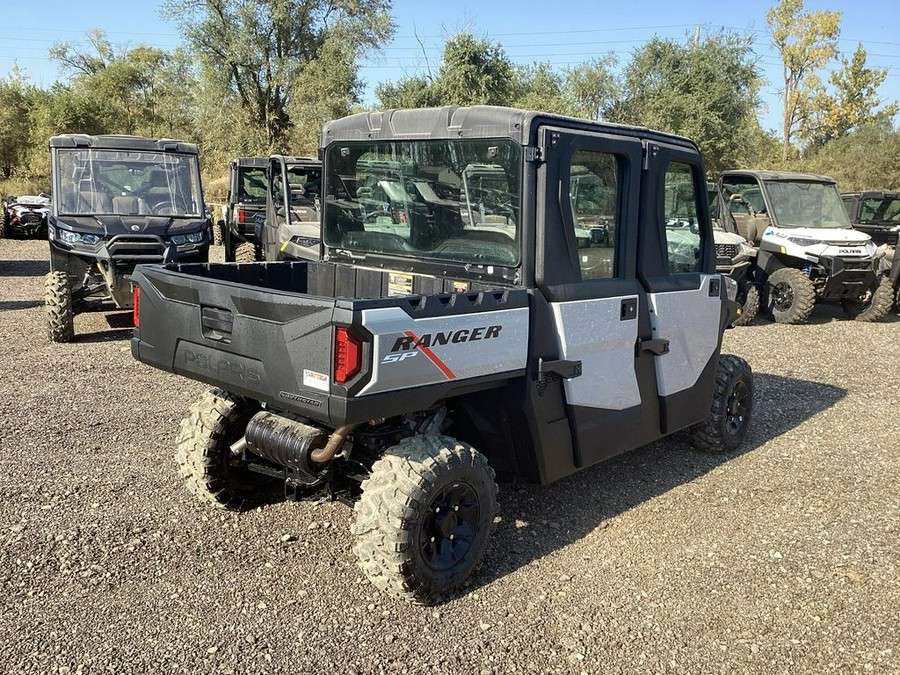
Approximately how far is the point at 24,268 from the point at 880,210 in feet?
53.7

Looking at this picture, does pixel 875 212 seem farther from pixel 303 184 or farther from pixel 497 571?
pixel 497 571

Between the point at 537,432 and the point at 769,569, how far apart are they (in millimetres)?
1381

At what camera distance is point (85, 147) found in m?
9.48

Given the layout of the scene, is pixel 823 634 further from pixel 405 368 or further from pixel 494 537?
pixel 405 368

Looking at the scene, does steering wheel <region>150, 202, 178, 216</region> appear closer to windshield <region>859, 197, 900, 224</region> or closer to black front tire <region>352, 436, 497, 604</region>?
black front tire <region>352, 436, 497, 604</region>

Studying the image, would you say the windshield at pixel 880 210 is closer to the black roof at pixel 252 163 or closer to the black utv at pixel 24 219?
the black roof at pixel 252 163

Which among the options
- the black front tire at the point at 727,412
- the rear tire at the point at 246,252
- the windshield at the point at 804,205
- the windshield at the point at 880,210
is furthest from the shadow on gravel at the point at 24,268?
the windshield at the point at 880,210

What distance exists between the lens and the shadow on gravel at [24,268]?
14.7 metres

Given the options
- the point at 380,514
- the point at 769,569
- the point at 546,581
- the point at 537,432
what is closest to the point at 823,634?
the point at 769,569

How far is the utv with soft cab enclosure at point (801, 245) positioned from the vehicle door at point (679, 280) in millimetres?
6926

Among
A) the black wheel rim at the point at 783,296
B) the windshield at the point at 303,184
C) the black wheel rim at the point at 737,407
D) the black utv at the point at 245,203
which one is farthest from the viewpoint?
the black utv at the point at 245,203

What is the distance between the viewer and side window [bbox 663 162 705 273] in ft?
15.2

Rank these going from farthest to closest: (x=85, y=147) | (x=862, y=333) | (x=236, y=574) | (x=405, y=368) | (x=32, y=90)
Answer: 1. (x=32, y=90)
2. (x=862, y=333)
3. (x=85, y=147)
4. (x=236, y=574)
5. (x=405, y=368)

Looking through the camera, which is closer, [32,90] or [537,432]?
[537,432]
